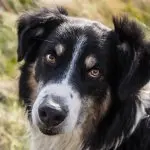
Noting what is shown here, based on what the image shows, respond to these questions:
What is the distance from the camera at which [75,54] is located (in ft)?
16.9

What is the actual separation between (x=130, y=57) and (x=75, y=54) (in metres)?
0.46

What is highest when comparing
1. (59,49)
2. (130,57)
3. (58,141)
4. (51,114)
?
(130,57)

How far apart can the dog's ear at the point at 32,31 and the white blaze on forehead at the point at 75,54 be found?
41 cm

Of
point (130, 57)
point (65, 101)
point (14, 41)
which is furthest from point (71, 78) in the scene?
point (14, 41)

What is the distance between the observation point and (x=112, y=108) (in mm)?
5281

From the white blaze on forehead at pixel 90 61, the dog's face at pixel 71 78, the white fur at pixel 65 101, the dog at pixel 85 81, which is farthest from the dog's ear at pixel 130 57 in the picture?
the white fur at pixel 65 101

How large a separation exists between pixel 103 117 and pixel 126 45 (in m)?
0.65

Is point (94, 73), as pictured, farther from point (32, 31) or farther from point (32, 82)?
point (32, 31)

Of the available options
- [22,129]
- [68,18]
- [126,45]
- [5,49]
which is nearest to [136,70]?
[126,45]

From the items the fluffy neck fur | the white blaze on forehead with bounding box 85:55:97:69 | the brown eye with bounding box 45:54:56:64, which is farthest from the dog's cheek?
the brown eye with bounding box 45:54:56:64

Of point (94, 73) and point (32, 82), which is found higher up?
point (94, 73)

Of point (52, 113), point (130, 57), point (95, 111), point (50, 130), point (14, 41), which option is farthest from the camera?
point (14, 41)

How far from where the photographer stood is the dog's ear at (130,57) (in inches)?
200

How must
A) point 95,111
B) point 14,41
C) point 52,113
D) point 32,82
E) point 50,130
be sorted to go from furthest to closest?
point 14,41
point 32,82
point 95,111
point 50,130
point 52,113
